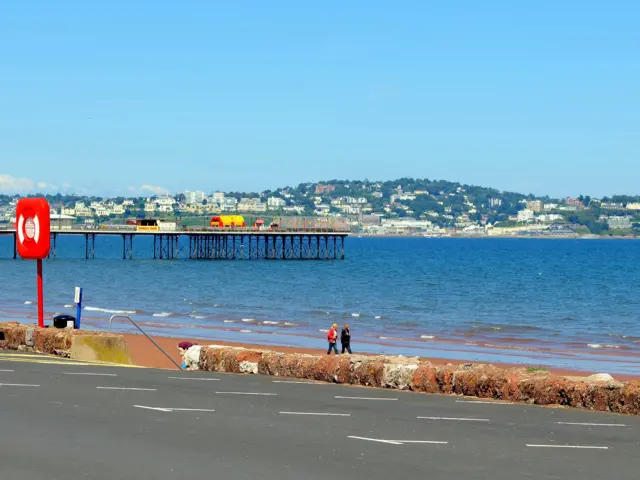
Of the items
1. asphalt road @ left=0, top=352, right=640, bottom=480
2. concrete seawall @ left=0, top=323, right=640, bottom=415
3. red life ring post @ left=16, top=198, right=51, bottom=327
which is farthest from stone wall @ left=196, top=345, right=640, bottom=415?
red life ring post @ left=16, top=198, right=51, bottom=327

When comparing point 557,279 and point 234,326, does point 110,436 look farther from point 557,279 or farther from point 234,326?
point 557,279

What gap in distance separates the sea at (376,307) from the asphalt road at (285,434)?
23.8m

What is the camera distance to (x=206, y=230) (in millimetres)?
153875

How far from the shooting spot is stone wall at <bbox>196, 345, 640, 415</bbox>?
19.1 metres

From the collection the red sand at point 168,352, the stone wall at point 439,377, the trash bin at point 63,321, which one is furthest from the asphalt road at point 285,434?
the red sand at point 168,352

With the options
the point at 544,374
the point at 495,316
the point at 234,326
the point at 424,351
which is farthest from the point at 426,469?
the point at 495,316

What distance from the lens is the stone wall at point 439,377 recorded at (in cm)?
1912

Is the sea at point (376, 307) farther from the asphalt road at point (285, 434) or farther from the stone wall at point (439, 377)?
the asphalt road at point (285, 434)

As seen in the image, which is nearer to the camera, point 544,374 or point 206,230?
point 544,374

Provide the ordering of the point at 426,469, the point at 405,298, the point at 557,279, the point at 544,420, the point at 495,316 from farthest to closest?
1. the point at 557,279
2. the point at 405,298
3. the point at 495,316
4. the point at 544,420
5. the point at 426,469

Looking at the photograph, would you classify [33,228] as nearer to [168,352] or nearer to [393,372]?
[168,352]

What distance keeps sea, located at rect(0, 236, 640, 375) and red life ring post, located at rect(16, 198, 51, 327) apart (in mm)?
19329

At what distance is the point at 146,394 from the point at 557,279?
355 ft

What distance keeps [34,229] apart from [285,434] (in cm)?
1859
